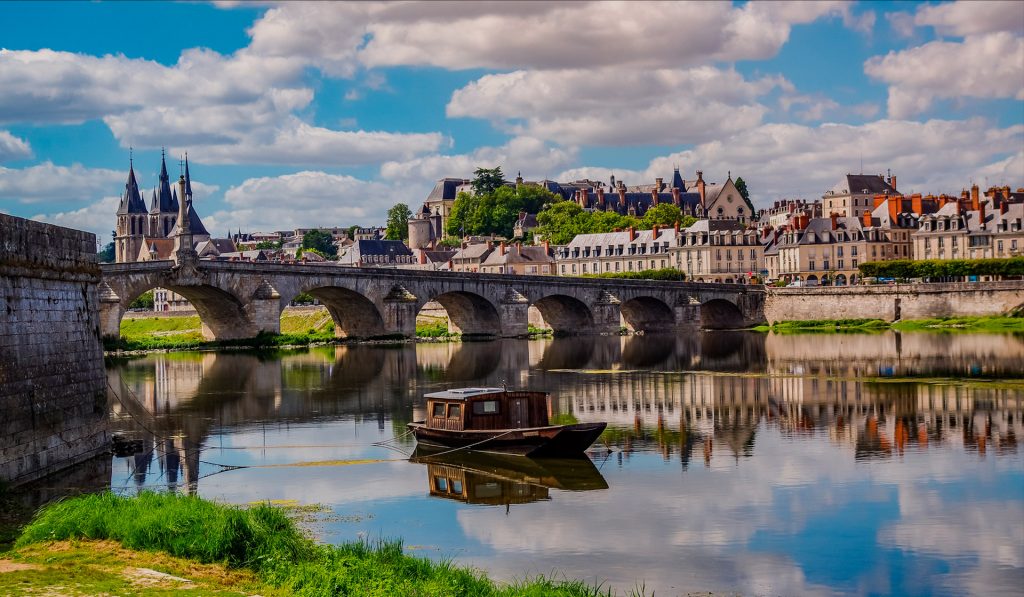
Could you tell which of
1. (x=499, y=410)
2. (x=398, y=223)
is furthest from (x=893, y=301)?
(x=398, y=223)

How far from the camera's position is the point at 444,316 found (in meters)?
89.7

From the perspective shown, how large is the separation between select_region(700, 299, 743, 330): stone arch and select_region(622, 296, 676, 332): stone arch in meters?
3.88

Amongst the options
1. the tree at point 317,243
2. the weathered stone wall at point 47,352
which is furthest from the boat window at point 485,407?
the tree at point 317,243

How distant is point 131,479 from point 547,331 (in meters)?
62.3

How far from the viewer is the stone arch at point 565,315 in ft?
283

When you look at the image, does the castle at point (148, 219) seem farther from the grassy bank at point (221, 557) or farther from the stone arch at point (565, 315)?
the grassy bank at point (221, 557)

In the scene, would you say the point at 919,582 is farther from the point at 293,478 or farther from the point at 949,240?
the point at 949,240

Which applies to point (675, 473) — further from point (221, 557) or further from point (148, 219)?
point (148, 219)

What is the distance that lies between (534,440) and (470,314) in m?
56.2

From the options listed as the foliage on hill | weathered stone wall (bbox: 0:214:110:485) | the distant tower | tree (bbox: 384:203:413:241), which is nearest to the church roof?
the distant tower

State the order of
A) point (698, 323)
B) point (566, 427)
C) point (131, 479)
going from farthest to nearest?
point (698, 323)
point (566, 427)
point (131, 479)

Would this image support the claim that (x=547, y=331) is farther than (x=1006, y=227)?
No

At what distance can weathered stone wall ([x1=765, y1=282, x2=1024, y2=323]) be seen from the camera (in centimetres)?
8069

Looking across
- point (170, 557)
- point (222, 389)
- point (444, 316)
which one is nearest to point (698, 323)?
point (444, 316)
